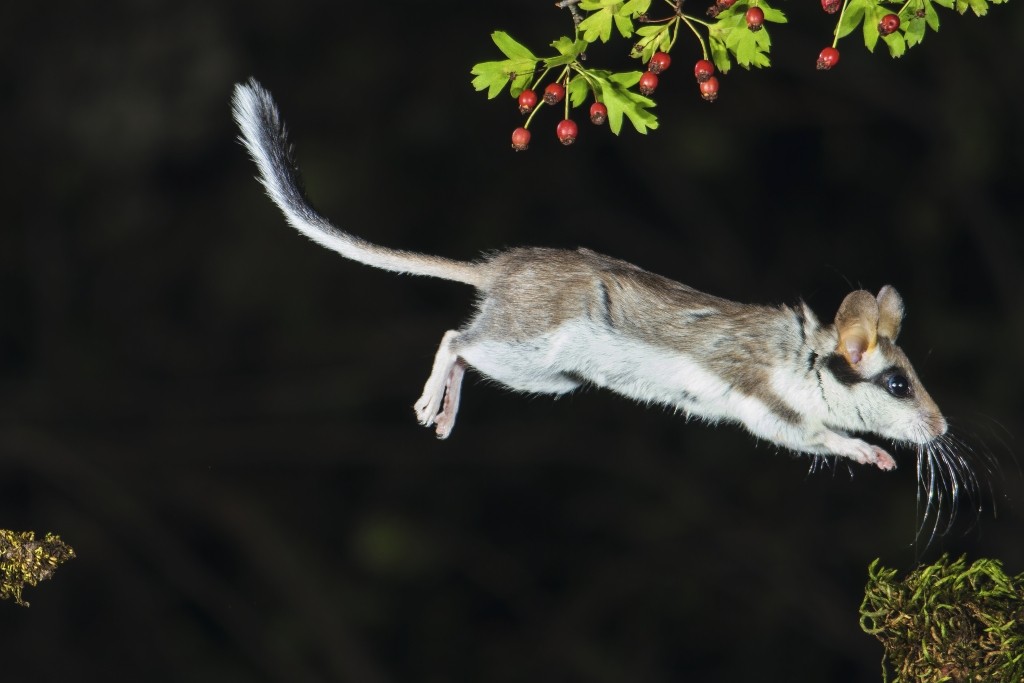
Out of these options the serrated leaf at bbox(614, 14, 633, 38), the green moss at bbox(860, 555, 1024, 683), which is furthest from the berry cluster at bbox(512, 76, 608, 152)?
the green moss at bbox(860, 555, 1024, 683)

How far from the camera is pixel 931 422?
2285 mm

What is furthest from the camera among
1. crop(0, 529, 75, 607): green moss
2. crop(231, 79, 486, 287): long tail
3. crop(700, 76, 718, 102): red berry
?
crop(231, 79, 486, 287): long tail

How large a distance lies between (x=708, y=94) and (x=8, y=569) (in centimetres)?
130

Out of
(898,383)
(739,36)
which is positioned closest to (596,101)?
(739,36)

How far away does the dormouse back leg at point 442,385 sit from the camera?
89.1 inches

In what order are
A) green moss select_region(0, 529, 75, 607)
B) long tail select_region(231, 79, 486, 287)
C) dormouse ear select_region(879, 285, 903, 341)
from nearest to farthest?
green moss select_region(0, 529, 75, 607) → dormouse ear select_region(879, 285, 903, 341) → long tail select_region(231, 79, 486, 287)

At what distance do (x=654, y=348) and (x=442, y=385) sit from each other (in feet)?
1.22

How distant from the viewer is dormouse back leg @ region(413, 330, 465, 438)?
7.43ft

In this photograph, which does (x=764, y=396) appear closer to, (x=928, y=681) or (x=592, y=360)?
(x=592, y=360)

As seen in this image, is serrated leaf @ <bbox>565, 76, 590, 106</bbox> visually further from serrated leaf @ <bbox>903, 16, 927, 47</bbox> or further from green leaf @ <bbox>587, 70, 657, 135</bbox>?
serrated leaf @ <bbox>903, 16, 927, 47</bbox>

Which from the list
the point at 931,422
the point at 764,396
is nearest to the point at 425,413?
the point at 764,396

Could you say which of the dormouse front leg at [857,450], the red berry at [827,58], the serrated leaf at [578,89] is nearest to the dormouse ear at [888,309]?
the dormouse front leg at [857,450]

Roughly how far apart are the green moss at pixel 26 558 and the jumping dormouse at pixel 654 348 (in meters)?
0.60

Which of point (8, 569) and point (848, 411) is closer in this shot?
point (8, 569)
